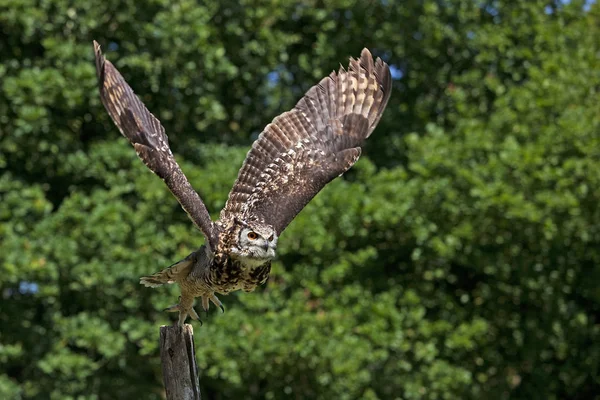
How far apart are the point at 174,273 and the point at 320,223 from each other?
18.1 feet

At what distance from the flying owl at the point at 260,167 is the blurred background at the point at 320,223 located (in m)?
3.96

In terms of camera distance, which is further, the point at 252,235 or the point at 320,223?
the point at 320,223

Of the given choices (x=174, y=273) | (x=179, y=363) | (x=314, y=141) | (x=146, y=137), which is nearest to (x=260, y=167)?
(x=314, y=141)

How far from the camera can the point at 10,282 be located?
1133 cm

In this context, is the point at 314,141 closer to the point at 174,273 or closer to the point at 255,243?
the point at 174,273

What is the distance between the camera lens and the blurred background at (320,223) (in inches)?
450

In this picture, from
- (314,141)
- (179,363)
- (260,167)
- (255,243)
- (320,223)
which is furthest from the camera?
(320,223)

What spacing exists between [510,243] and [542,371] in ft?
5.38

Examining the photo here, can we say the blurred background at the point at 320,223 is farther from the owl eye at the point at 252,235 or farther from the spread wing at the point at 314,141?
the owl eye at the point at 252,235

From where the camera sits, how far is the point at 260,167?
7188 mm

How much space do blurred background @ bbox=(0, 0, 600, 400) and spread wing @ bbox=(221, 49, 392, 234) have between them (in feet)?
12.8

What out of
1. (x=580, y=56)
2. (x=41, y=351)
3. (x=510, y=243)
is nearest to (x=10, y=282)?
(x=41, y=351)

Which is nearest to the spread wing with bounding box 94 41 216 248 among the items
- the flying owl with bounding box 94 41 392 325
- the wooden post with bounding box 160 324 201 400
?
the flying owl with bounding box 94 41 392 325

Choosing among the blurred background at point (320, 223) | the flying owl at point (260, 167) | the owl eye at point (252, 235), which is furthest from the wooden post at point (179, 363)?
the blurred background at point (320, 223)
